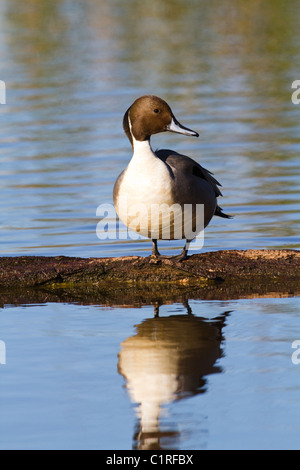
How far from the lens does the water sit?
4988mm

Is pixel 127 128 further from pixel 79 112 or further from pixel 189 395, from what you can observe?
pixel 79 112

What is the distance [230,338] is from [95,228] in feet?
12.9

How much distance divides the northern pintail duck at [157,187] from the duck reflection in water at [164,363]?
0.70m

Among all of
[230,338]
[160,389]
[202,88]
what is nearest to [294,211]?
[230,338]

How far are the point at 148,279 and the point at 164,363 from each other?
1.58 metres

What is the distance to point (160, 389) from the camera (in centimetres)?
534

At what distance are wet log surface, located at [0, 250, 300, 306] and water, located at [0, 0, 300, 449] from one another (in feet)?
0.63

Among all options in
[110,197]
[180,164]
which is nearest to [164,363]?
[180,164]

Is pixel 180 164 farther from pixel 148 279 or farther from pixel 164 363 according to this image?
pixel 164 363

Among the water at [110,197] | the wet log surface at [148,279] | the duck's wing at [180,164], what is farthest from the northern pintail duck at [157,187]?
the water at [110,197]

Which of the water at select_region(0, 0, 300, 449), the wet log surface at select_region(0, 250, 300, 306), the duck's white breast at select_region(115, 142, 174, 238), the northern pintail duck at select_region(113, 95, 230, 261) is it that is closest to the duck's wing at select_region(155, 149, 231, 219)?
the northern pintail duck at select_region(113, 95, 230, 261)

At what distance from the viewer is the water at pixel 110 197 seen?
4.99m

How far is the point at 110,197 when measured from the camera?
1120 centimetres

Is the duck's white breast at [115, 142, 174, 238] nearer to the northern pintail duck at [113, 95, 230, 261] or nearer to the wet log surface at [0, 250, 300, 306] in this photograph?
the northern pintail duck at [113, 95, 230, 261]
